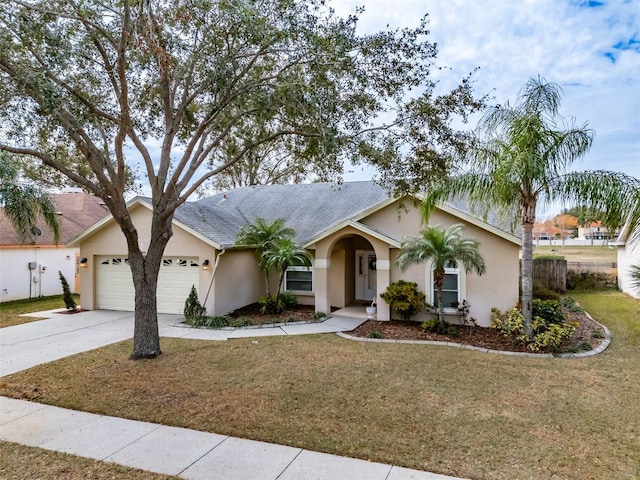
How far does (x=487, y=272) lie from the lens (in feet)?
40.7

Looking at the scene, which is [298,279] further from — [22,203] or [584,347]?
[22,203]

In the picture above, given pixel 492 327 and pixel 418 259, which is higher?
pixel 418 259

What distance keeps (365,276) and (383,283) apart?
133 inches

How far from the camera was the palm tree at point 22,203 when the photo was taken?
13.6m

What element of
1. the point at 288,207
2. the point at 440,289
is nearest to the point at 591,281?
the point at 440,289

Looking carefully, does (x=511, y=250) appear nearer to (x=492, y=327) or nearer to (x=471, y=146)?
(x=492, y=327)

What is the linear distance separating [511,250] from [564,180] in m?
2.95

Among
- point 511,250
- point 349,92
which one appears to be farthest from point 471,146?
point 511,250

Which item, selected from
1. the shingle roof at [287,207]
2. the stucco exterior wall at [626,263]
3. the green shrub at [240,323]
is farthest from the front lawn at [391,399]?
the stucco exterior wall at [626,263]

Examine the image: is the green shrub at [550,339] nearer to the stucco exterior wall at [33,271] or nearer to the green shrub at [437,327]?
the green shrub at [437,327]

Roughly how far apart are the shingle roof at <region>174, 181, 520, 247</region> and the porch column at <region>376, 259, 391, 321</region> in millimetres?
2643

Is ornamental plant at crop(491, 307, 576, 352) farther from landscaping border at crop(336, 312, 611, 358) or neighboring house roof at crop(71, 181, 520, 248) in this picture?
neighboring house roof at crop(71, 181, 520, 248)

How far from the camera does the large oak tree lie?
7.49 m

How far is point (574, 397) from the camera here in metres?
6.86
